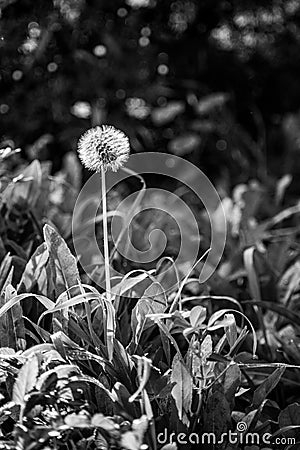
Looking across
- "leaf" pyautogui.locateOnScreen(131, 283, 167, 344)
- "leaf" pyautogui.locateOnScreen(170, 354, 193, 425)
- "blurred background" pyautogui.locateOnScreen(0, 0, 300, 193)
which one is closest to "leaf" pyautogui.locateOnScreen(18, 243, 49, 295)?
"leaf" pyautogui.locateOnScreen(131, 283, 167, 344)

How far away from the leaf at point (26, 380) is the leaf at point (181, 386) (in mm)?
202

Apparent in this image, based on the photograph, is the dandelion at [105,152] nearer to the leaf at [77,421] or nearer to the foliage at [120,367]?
the foliage at [120,367]

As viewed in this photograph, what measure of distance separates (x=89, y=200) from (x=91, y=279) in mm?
372

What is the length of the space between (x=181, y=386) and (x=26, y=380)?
8.9 inches

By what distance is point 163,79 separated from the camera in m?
2.37

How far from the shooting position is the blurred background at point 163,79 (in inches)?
78.4

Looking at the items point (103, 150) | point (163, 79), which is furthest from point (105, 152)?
point (163, 79)

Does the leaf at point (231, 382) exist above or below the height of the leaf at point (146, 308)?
below

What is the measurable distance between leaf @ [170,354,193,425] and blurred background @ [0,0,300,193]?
0.94 meters

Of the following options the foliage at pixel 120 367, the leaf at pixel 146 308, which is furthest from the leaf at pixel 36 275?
the leaf at pixel 146 308

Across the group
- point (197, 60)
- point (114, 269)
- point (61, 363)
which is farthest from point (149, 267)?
point (197, 60)

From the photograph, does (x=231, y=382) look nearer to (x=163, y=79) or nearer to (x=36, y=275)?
(x=36, y=275)

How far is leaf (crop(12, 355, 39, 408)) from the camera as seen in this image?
3.07 ft

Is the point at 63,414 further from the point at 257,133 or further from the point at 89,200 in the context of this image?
the point at 257,133
